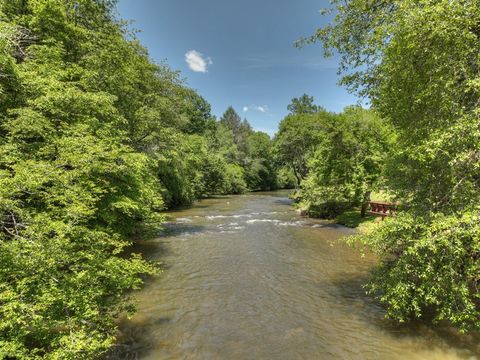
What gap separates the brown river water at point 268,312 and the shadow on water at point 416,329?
0.08ft

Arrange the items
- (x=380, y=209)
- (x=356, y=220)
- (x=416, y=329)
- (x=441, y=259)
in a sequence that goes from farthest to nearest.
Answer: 1. (x=356, y=220)
2. (x=380, y=209)
3. (x=416, y=329)
4. (x=441, y=259)

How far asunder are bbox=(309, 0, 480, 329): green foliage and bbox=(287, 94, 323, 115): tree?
5517 centimetres

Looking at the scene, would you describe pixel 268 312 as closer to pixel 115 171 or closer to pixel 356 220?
pixel 115 171

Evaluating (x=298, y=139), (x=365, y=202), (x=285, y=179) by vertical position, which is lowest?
(x=365, y=202)

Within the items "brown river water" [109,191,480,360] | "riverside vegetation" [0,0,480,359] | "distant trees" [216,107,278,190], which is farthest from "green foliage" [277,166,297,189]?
"riverside vegetation" [0,0,480,359]

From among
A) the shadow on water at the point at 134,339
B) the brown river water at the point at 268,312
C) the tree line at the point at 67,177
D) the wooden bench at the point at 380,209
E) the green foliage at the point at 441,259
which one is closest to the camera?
the tree line at the point at 67,177

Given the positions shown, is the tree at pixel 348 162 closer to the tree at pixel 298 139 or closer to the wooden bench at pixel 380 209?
the wooden bench at pixel 380 209

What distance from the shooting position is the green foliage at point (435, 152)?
5.98 meters

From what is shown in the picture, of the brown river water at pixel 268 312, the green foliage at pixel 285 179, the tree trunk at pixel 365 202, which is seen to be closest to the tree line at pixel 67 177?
the brown river water at pixel 268 312

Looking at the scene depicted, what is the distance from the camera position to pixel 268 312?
30.4ft

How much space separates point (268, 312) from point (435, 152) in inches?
263

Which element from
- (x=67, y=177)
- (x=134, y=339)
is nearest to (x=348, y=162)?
(x=134, y=339)

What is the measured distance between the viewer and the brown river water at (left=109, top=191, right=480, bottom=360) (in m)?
7.21

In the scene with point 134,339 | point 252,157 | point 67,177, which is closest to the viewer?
point 67,177
